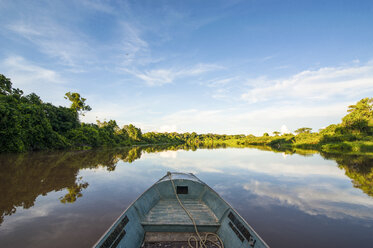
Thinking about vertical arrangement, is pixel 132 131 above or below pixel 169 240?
above

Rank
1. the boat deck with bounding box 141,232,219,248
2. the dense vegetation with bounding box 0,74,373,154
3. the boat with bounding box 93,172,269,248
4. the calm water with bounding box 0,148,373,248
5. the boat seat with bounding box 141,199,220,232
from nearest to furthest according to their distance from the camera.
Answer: the boat with bounding box 93,172,269,248 < the boat deck with bounding box 141,232,219,248 < the boat seat with bounding box 141,199,220,232 < the calm water with bounding box 0,148,373,248 < the dense vegetation with bounding box 0,74,373,154

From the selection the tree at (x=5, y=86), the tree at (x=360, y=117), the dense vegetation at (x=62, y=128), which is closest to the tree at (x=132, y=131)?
the dense vegetation at (x=62, y=128)

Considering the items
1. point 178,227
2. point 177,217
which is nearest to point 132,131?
point 177,217

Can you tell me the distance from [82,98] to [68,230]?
5361 centimetres

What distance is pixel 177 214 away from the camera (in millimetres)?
4969

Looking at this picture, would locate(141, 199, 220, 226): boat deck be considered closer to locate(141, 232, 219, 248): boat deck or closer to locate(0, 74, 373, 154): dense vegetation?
locate(141, 232, 219, 248): boat deck

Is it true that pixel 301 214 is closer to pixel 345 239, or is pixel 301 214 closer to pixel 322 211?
pixel 322 211

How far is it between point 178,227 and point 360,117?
54.5 meters

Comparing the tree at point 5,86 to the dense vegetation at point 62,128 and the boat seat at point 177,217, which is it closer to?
the dense vegetation at point 62,128

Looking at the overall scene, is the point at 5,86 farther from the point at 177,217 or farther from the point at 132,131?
the point at 132,131

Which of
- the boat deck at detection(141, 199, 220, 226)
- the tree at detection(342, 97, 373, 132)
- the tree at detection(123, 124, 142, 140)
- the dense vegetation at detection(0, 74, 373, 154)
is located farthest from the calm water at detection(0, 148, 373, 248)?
the tree at detection(123, 124, 142, 140)

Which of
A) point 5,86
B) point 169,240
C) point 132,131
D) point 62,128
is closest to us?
point 169,240

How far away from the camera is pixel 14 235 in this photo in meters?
4.43

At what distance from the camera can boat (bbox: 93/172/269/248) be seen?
3283 mm
